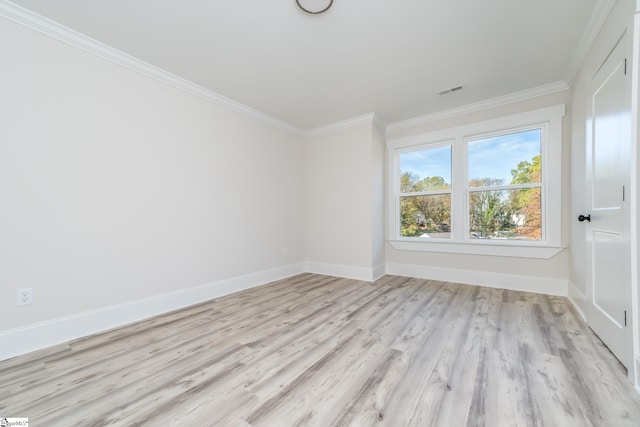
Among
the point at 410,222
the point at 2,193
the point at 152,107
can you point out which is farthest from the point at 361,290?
the point at 2,193

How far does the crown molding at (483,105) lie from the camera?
10.4ft

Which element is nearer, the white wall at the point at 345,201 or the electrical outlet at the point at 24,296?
the electrical outlet at the point at 24,296

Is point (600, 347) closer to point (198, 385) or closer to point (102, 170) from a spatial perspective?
point (198, 385)

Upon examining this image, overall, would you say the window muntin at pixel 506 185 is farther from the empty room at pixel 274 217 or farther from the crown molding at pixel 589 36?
the crown molding at pixel 589 36

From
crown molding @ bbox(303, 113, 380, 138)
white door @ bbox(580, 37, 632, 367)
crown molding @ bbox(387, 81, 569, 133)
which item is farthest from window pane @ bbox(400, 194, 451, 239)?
white door @ bbox(580, 37, 632, 367)

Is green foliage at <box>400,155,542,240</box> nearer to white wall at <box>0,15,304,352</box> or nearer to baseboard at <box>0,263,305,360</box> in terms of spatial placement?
white wall at <box>0,15,304,352</box>

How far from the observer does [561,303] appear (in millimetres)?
2869

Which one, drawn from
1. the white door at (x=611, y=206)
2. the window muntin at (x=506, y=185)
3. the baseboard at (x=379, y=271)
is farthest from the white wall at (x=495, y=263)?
the white door at (x=611, y=206)

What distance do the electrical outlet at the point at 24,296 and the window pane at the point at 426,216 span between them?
435 centimetres

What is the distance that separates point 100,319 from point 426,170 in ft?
14.6

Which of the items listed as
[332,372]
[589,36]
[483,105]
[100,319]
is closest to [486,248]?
[483,105]

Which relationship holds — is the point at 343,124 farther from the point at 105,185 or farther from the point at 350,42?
the point at 105,185

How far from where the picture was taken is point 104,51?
7.67ft

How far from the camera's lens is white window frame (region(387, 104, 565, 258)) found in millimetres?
3166
